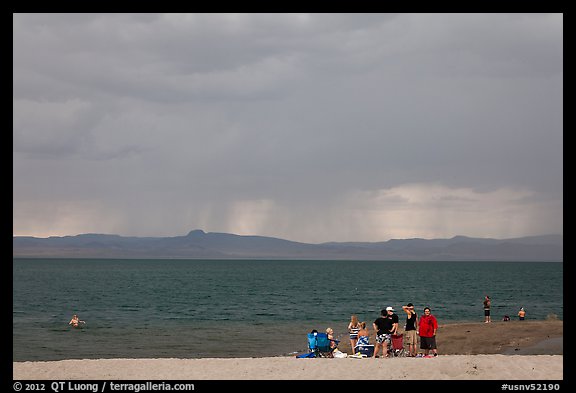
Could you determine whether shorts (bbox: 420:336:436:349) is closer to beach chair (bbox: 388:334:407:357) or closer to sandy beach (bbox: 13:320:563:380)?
beach chair (bbox: 388:334:407:357)

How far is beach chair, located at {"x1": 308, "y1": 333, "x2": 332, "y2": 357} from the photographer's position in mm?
25219

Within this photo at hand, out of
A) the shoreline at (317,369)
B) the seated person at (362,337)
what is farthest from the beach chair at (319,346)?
the shoreline at (317,369)

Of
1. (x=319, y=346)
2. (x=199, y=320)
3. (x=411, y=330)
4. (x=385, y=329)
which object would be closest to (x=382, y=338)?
(x=385, y=329)

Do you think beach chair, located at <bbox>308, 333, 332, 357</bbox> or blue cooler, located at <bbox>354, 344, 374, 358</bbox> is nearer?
blue cooler, located at <bbox>354, 344, 374, 358</bbox>

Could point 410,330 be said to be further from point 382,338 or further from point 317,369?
point 317,369

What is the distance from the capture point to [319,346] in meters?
25.3

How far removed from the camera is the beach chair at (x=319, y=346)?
25219 millimetres

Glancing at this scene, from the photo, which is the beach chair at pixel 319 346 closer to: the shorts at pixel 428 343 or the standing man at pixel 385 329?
the standing man at pixel 385 329

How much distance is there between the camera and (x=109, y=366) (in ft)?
73.4

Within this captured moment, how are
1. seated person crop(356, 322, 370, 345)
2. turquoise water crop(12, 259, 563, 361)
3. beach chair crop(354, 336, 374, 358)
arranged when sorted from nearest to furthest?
1. beach chair crop(354, 336, 374, 358)
2. seated person crop(356, 322, 370, 345)
3. turquoise water crop(12, 259, 563, 361)

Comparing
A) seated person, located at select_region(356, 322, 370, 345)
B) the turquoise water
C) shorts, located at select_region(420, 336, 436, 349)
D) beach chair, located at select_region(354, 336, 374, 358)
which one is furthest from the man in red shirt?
the turquoise water

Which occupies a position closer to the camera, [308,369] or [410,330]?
[308,369]
